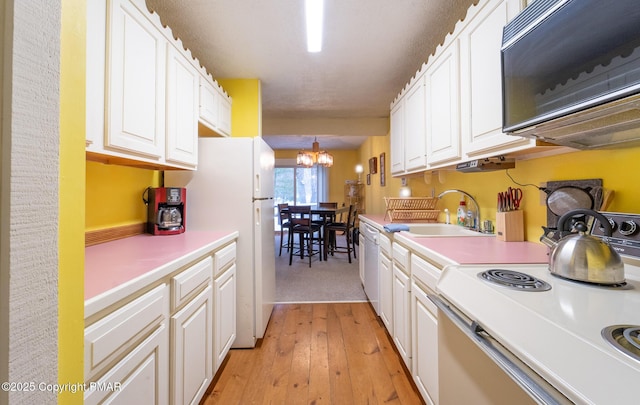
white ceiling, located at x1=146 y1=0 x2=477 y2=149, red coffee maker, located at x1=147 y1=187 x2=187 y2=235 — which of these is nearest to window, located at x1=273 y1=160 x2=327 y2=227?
white ceiling, located at x1=146 y1=0 x2=477 y2=149

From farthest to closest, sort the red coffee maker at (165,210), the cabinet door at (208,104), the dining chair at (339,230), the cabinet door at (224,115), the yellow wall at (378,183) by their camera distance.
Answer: the dining chair at (339,230) → the yellow wall at (378,183) → the cabinet door at (224,115) → the cabinet door at (208,104) → the red coffee maker at (165,210)

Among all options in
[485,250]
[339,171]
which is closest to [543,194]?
[485,250]

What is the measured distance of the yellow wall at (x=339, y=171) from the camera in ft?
24.8

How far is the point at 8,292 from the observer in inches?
14.5

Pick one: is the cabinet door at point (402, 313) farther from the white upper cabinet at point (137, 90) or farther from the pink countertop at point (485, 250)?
the white upper cabinet at point (137, 90)

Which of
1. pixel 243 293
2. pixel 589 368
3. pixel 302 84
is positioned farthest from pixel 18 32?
pixel 302 84

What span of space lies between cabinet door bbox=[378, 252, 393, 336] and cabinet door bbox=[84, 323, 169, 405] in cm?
147

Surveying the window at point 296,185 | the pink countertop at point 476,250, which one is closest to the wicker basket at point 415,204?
the pink countertop at point 476,250

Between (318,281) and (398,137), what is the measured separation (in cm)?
209

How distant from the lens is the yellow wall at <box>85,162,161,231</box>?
4.53ft

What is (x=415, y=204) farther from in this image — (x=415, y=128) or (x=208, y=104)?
(x=208, y=104)

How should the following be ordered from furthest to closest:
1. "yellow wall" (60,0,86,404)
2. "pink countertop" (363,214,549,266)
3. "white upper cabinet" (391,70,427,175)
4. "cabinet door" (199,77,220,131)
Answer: "white upper cabinet" (391,70,427,175) → "cabinet door" (199,77,220,131) → "pink countertop" (363,214,549,266) → "yellow wall" (60,0,86,404)

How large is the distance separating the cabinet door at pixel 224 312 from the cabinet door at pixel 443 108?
1.64m

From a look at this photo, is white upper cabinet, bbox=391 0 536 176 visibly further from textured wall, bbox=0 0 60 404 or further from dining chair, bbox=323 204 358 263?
dining chair, bbox=323 204 358 263
